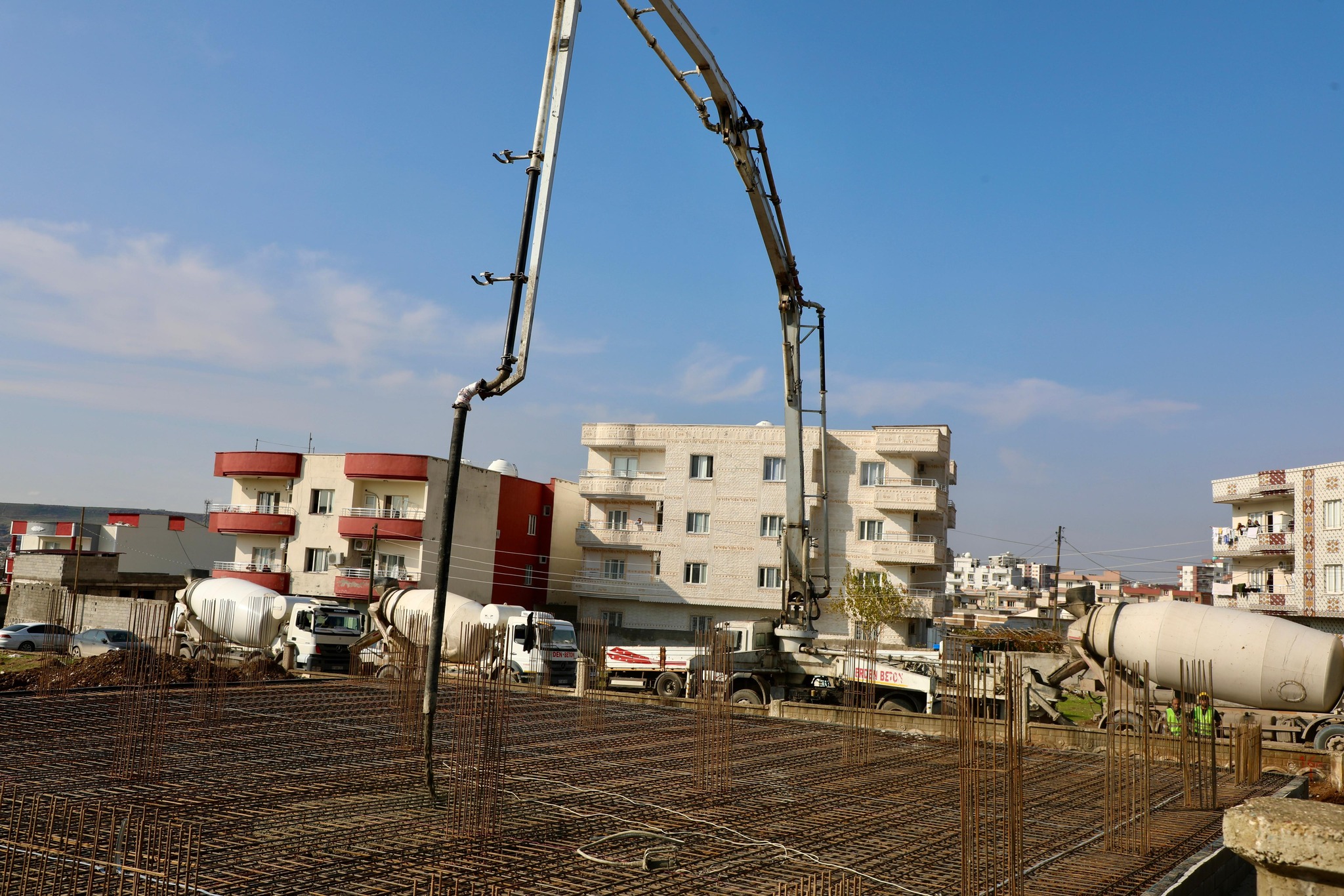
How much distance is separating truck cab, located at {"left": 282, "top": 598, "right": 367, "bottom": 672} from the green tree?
20.4m

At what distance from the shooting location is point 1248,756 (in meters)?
13.0

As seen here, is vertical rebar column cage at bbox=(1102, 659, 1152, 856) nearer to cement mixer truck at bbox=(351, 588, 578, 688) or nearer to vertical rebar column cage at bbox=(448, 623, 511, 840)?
vertical rebar column cage at bbox=(448, 623, 511, 840)

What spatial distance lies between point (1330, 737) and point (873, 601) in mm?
23232

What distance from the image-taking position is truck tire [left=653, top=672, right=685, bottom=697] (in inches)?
918

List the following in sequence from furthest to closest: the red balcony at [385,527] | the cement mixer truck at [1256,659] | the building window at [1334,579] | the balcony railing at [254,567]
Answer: the balcony railing at [254,567] < the building window at [1334,579] < the red balcony at [385,527] < the cement mixer truck at [1256,659]

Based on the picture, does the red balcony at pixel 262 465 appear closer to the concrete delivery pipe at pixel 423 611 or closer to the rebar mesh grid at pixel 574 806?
the concrete delivery pipe at pixel 423 611

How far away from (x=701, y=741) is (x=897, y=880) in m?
4.11

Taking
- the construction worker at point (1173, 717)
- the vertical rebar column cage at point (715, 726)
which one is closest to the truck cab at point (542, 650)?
the vertical rebar column cage at point (715, 726)

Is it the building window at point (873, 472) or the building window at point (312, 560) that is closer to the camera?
the building window at point (873, 472)

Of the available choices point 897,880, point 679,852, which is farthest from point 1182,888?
point 679,852

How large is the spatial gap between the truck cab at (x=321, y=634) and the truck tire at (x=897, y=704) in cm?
1435

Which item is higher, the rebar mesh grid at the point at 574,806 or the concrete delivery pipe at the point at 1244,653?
the concrete delivery pipe at the point at 1244,653

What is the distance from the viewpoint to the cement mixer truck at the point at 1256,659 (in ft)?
53.4

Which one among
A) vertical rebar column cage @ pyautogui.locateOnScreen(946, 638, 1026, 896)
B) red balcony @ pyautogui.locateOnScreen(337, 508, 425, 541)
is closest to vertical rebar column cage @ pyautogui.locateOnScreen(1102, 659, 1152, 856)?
vertical rebar column cage @ pyautogui.locateOnScreen(946, 638, 1026, 896)
